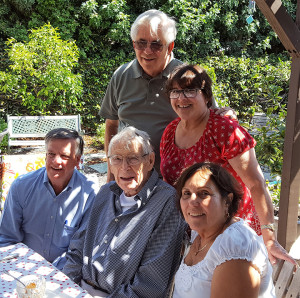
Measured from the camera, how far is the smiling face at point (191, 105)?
7.00 ft

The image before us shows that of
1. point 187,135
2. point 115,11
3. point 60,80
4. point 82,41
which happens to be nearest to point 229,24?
point 115,11

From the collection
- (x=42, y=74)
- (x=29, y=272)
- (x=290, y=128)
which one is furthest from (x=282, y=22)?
(x=42, y=74)

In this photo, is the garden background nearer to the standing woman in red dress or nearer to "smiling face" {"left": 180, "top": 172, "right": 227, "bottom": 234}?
the standing woman in red dress

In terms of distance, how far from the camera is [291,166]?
114 inches

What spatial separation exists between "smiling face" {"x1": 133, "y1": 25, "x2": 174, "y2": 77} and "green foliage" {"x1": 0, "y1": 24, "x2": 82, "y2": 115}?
5.10 m

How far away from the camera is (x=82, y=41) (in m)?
9.86

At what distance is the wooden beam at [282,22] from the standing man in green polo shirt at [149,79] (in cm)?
56

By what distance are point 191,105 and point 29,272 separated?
1.12 m

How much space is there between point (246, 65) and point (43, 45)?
4.99 meters

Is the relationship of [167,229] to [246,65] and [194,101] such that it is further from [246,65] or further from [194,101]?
[246,65]

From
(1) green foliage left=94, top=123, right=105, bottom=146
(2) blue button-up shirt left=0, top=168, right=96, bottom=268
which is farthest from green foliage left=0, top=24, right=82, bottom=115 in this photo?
(2) blue button-up shirt left=0, top=168, right=96, bottom=268

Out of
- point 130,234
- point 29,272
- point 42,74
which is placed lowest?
point 29,272

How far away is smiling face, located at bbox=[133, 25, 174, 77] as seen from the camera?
2525mm

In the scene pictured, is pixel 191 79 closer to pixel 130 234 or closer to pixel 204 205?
pixel 204 205
